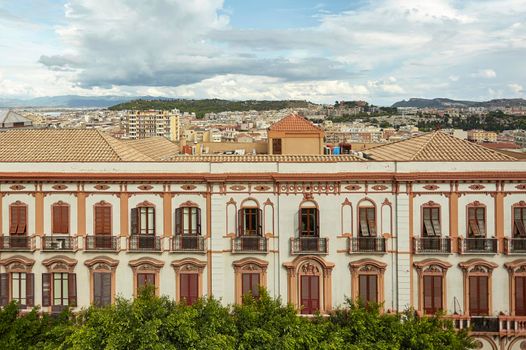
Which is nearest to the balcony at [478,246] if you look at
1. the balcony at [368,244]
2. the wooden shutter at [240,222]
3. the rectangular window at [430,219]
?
the rectangular window at [430,219]

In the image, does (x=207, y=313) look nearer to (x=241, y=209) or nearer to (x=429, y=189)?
(x=241, y=209)

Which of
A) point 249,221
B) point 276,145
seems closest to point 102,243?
point 249,221

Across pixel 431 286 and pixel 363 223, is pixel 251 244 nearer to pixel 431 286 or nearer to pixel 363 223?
pixel 363 223

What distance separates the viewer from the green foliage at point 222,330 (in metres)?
20.5

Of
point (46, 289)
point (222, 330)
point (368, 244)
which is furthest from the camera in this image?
point (46, 289)

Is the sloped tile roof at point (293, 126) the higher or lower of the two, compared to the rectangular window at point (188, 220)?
higher

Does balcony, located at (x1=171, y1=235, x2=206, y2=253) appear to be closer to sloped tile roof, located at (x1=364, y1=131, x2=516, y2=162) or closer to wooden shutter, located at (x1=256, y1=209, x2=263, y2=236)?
wooden shutter, located at (x1=256, y1=209, x2=263, y2=236)

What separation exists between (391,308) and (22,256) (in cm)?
1655

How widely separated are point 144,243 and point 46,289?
489 cm

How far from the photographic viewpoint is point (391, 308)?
25625 millimetres

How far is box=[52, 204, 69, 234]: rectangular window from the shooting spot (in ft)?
86.0

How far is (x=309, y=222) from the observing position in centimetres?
2570

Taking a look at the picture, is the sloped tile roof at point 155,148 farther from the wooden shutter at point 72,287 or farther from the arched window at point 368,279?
the arched window at point 368,279

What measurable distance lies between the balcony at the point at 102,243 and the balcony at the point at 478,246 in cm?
1508
